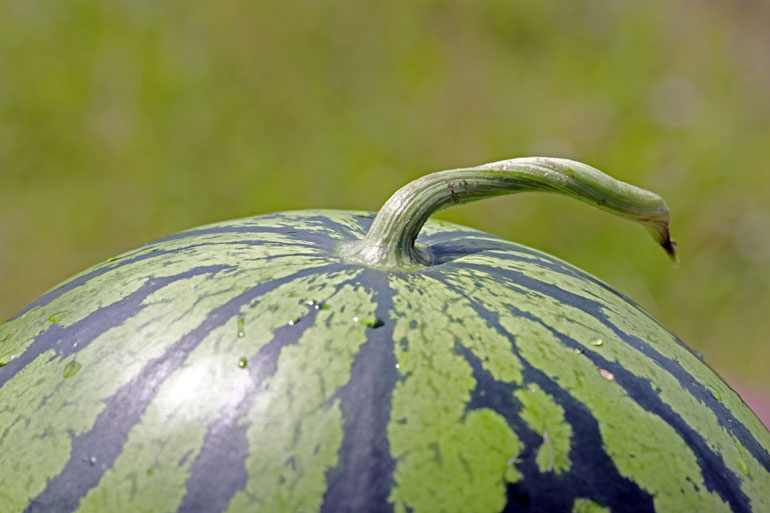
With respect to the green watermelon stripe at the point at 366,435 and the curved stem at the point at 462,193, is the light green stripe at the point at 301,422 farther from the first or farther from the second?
the curved stem at the point at 462,193

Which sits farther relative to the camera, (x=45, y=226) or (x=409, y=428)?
(x=45, y=226)

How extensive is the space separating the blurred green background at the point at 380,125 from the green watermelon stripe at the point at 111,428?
305cm

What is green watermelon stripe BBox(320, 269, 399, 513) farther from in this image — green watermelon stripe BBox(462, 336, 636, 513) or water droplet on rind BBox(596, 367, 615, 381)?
water droplet on rind BBox(596, 367, 615, 381)

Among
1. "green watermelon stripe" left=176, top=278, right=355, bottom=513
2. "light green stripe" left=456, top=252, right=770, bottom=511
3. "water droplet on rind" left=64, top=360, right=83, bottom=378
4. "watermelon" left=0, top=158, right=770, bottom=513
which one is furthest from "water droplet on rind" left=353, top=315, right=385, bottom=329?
"water droplet on rind" left=64, top=360, right=83, bottom=378

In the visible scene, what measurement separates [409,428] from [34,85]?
3779 mm

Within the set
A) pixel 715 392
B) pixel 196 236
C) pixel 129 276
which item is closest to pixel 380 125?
pixel 196 236

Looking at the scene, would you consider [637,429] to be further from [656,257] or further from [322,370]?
[656,257]

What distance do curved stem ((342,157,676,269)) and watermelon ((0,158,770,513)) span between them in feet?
0.04

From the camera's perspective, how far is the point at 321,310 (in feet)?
3.75

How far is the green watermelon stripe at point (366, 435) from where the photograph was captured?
3.18 feet

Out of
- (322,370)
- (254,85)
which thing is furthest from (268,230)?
(254,85)

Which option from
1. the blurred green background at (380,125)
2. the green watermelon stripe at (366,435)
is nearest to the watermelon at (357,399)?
the green watermelon stripe at (366,435)

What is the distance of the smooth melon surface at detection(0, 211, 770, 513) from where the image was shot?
99 centimetres

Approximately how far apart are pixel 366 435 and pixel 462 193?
22.1 inches
